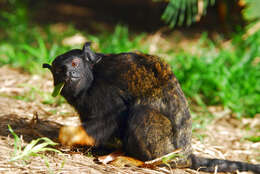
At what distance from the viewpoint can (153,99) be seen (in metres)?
3.26

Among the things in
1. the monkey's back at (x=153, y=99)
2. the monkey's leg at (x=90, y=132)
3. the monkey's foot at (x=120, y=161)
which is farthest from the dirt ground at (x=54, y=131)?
the monkey's back at (x=153, y=99)

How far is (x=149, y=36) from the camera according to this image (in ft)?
26.6

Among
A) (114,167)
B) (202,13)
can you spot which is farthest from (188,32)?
(114,167)

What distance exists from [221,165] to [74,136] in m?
1.50

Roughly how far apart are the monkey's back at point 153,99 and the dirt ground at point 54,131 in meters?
0.27

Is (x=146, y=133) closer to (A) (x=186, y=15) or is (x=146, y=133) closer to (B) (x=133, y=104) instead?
(B) (x=133, y=104)

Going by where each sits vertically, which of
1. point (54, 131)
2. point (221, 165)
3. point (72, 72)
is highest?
point (72, 72)

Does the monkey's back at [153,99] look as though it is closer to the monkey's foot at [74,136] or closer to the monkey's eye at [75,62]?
the monkey's eye at [75,62]

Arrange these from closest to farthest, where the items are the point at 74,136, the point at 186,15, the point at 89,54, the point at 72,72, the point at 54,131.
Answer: the point at 74,136 → the point at 72,72 → the point at 89,54 → the point at 54,131 → the point at 186,15

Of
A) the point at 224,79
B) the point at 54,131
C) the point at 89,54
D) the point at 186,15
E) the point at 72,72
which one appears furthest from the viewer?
the point at 186,15

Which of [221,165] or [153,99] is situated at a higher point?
[153,99]

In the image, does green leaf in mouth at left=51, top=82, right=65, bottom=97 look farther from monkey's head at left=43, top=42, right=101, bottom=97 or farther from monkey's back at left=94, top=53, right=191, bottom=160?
monkey's back at left=94, top=53, right=191, bottom=160

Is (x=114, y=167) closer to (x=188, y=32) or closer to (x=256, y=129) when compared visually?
(x=256, y=129)

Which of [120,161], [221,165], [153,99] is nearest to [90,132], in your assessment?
[120,161]
